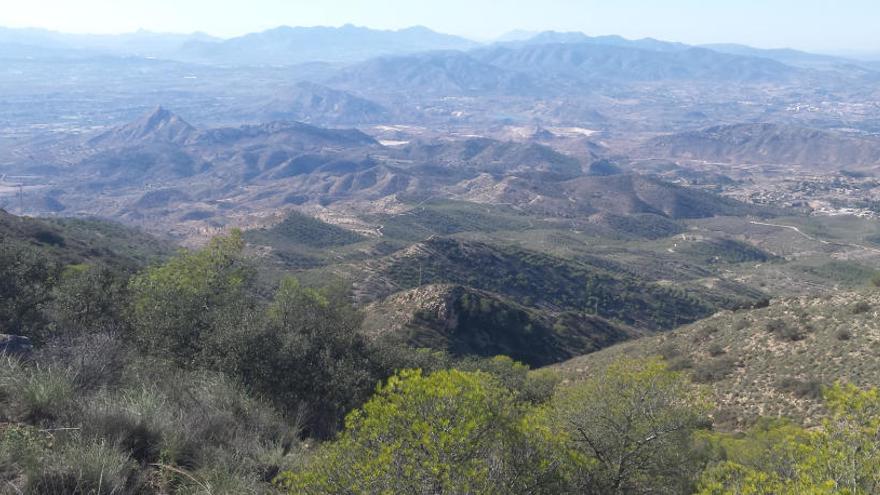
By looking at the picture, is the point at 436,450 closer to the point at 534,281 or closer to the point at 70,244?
the point at 70,244

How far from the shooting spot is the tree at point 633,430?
38.8 feet

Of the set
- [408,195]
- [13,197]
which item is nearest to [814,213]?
[408,195]

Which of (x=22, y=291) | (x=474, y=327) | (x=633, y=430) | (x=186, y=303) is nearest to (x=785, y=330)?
(x=633, y=430)

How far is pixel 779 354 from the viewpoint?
3038 centimetres

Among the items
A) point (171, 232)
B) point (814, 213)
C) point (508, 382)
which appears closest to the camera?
point (508, 382)

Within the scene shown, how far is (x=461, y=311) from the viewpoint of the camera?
54.2m

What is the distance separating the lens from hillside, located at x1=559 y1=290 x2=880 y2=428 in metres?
25.7

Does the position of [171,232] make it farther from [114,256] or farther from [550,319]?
[550,319]

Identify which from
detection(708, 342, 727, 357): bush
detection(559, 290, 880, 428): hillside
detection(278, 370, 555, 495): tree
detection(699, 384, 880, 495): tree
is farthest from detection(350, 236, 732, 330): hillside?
detection(699, 384, 880, 495): tree

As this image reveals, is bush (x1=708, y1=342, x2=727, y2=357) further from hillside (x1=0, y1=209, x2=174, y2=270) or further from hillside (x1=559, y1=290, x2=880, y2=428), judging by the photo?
hillside (x1=0, y1=209, x2=174, y2=270)

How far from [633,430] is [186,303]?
17.7 metres

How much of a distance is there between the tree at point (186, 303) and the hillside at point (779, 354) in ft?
67.6

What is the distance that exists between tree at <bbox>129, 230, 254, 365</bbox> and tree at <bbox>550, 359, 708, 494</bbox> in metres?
12.3

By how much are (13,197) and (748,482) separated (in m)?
243
